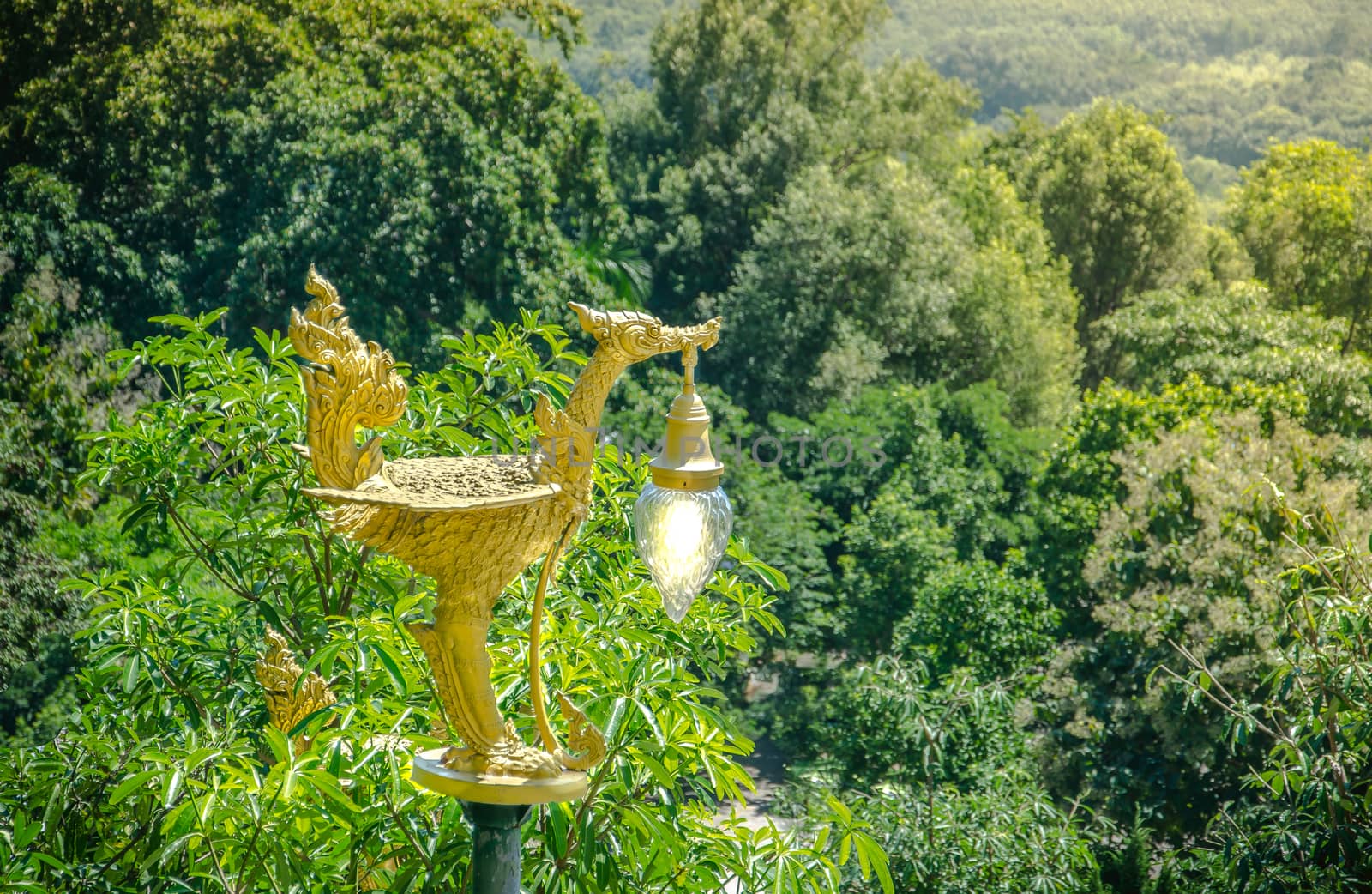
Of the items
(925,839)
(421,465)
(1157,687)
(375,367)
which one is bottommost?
(1157,687)

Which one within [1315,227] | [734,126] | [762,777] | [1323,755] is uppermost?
[1323,755]

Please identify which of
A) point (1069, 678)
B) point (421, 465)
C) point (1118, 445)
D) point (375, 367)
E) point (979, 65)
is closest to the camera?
point (375, 367)

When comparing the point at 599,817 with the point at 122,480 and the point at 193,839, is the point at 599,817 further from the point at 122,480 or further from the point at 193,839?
the point at 122,480

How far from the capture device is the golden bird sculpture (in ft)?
8.87

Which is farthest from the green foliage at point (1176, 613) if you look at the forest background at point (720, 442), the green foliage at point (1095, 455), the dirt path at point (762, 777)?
the dirt path at point (762, 777)

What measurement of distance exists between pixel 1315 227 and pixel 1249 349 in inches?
280

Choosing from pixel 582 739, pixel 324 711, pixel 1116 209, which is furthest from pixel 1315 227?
pixel 582 739

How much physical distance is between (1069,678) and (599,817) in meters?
9.87

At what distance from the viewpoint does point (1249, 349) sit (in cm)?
2072

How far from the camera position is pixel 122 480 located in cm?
561

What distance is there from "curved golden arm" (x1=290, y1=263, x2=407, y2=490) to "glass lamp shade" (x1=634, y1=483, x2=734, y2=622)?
677 millimetres

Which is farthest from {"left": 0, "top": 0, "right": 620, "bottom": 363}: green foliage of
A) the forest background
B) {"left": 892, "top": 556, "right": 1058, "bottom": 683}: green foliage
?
{"left": 892, "top": 556, "right": 1058, "bottom": 683}: green foliage

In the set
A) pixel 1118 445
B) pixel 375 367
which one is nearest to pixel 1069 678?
pixel 1118 445

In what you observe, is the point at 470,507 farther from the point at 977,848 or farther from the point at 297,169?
the point at 297,169
